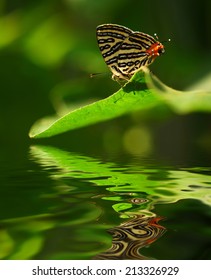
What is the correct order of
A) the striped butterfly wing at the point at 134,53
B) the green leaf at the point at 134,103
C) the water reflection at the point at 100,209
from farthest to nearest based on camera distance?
1. the striped butterfly wing at the point at 134,53
2. the green leaf at the point at 134,103
3. the water reflection at the point at 100,209

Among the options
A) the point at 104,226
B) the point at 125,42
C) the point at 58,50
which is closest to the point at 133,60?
the point at 125,42

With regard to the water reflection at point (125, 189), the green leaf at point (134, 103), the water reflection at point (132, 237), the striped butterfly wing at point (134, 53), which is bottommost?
the water reflection at point (132, 237)

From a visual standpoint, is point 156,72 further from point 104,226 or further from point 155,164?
point 104,226

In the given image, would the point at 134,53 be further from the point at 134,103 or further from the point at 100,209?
the point at 100,209

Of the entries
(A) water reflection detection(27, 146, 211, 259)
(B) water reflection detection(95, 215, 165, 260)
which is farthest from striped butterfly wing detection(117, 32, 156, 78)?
(B) water reflection detection(95, 215, 165, 260)

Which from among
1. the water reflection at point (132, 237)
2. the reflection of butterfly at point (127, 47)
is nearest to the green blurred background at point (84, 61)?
the reflection of butterfly at point (127, 47)

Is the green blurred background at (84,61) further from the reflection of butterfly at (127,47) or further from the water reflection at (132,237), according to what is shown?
the water reflection at (132,237)

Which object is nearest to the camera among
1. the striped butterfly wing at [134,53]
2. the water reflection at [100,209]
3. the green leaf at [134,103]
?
the water reflection at [100,209]

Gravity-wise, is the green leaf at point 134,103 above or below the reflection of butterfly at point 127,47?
below
